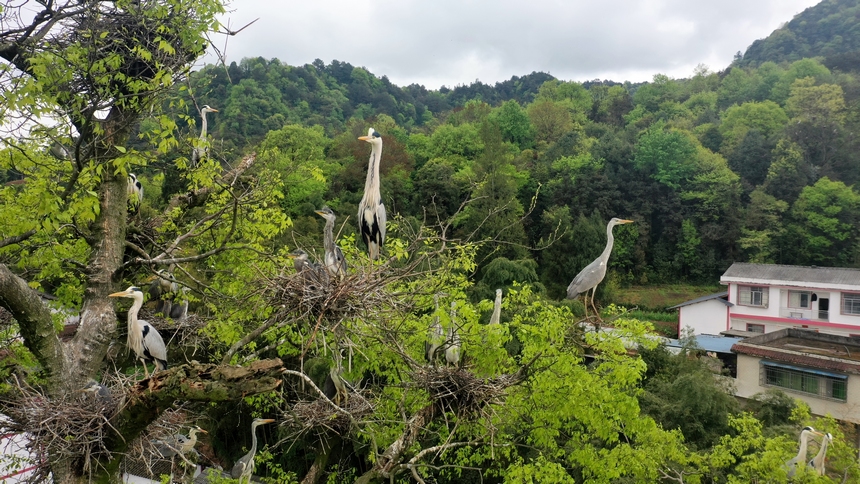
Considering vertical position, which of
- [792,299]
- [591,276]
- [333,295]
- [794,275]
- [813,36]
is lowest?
[792,299]

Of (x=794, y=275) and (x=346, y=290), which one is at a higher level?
(x=346, y=290)

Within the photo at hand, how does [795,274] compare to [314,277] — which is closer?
[314,277]

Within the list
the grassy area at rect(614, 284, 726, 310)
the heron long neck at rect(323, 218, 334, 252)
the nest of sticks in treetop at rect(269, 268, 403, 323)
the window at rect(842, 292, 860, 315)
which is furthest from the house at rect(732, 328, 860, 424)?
the nest of sticks in treetop at rect(269, 268, 403, 323)

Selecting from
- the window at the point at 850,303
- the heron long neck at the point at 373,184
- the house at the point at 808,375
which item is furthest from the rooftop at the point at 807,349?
the heron long neck at the point at 373,184

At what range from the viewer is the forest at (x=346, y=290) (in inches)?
141

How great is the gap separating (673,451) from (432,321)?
11.8 ft

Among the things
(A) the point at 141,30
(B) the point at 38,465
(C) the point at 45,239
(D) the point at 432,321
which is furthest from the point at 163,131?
(D) the point at 432,321

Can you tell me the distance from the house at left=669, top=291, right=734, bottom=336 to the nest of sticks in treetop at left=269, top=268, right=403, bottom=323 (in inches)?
822

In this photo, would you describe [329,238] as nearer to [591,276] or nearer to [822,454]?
[591,276]

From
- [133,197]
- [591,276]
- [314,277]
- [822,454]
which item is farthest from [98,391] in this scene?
[822,454]

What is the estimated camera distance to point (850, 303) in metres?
20.0

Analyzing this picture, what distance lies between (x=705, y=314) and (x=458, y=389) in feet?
68.2

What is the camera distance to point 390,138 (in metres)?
30.5

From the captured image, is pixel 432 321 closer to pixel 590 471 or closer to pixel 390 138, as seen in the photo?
pixel 590 471
